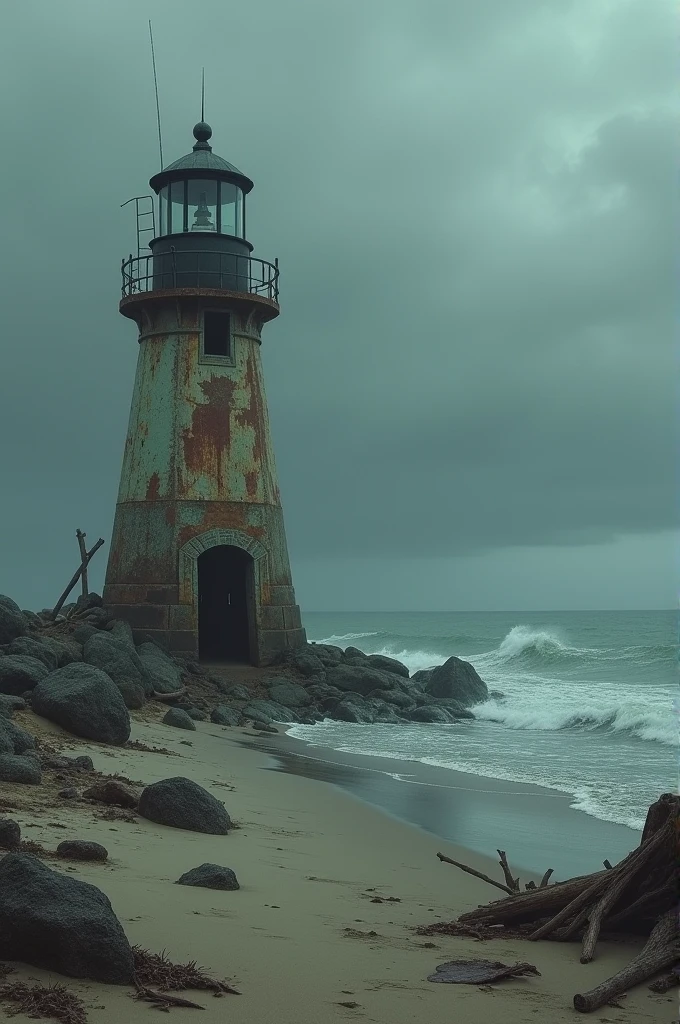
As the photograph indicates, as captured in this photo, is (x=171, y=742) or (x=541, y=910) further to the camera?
(x=171, y=742)

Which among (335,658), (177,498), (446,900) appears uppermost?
(177,498)

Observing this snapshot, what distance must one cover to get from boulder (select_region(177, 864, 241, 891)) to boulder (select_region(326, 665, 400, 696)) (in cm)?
1386

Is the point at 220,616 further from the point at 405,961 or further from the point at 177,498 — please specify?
the point at 405,961

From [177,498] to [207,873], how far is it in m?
13.2

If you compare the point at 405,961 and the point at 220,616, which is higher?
the point at 220,616

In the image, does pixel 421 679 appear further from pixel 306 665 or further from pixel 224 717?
pixel 224 717

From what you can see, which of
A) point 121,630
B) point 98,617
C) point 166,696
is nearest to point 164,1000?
point 166,696

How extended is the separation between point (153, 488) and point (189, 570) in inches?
63.7

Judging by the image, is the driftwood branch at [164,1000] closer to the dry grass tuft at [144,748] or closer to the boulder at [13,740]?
the boulder at [13,740]

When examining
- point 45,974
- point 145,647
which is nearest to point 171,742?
point 145,647

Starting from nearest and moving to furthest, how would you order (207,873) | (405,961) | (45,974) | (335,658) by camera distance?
1. (45,974)
2. (405,961)
3. (207,873)
4. (335,658)

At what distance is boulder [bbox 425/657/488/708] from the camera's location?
70.9 ft

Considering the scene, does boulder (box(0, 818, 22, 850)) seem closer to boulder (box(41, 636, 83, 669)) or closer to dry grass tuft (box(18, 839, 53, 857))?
dry grass tuft (box(18, 839, 53, 857))

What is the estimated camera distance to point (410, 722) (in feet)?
60.0
